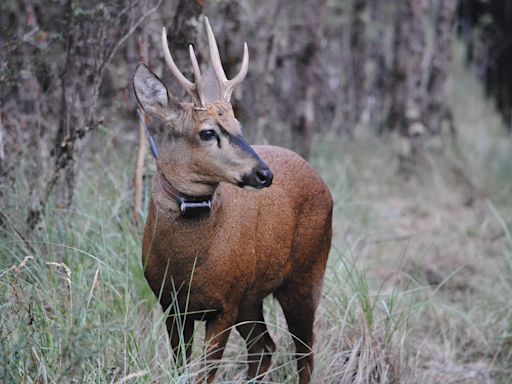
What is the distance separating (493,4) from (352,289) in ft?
24.7

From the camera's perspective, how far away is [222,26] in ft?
26.4

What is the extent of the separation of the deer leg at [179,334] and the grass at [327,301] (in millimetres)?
61

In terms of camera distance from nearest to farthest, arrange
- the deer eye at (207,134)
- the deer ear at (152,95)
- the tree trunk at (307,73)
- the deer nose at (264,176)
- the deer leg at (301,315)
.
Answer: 1. the deer nose at (264,176)
2. the deer eye at (207,134)
3. the deer ear at (152,95)
4. the deer leg at (301,315)
5. the tree trunk at (307,73)

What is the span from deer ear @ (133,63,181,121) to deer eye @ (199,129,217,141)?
22 centimetres

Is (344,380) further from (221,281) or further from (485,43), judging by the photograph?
(485,43)

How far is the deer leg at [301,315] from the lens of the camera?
4.51 m

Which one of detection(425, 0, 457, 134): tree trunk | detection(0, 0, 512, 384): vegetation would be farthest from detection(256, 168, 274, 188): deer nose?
detection(425, 0, 457, 134): tree trunk

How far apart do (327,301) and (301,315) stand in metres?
0.73

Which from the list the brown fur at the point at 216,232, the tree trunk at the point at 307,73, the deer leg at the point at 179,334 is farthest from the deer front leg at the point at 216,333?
the tree trunk at the point at 307,73

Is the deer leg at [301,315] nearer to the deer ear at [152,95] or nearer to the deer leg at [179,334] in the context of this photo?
the deer leg at [179,334]

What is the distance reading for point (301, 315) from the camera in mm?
4520

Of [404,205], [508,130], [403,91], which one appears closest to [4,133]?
[404,205]

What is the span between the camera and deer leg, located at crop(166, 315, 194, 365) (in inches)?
153

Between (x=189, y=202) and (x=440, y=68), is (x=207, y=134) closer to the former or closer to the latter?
(x=189, y=202)
